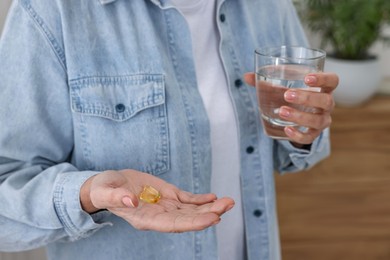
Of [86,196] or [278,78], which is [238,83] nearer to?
[278,78]

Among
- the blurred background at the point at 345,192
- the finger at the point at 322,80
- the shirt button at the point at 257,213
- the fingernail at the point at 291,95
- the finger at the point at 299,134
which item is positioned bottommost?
the blurred background at the point at 345,192

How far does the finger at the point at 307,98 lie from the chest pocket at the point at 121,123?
199 mm

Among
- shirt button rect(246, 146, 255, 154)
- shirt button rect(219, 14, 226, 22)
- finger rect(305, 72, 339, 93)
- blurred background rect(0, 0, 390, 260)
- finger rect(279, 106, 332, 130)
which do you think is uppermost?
shirt button rect(219, 14, 226, 22)

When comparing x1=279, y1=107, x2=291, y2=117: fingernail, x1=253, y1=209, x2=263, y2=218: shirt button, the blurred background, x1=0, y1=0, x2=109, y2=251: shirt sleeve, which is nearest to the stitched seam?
x1=0, y1=0, x2=109, y2=251: shirt sleeve

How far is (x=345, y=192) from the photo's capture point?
6.11ft

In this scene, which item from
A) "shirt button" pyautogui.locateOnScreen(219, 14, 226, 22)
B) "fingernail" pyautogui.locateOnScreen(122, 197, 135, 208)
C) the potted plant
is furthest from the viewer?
the potted plant

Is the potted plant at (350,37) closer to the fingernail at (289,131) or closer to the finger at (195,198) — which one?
the fingernail at (289,131)

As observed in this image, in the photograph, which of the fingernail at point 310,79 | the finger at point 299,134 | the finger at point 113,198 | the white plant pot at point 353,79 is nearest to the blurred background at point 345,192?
the white plant pot at point 353,79

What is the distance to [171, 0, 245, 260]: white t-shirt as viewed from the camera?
3.02 ft

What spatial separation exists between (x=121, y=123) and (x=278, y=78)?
9.7 inches

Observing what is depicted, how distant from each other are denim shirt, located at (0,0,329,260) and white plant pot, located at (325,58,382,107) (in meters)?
0.95

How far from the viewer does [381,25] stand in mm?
1782

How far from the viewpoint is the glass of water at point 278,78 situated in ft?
2.66

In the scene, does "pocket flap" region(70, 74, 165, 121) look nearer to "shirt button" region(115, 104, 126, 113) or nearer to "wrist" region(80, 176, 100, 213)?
"shirt button" region(115, 104, 126, 113)
